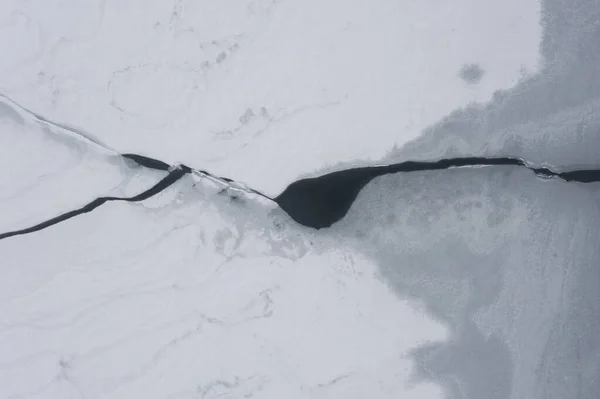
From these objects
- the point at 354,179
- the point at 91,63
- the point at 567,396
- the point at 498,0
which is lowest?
the point at 567,396

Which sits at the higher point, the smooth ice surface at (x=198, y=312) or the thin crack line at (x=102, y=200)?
the thin crack line at (x=102, y=200)

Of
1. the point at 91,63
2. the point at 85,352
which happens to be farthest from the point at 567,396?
the point at 91,63

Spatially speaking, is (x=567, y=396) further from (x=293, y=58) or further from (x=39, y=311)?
(x=39, y=311)

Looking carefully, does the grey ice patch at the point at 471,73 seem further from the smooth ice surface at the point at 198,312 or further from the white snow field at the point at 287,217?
the smooth ice surface at the point at 198,312

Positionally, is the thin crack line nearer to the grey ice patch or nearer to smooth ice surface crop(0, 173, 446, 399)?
smooth ice surface crop(0, 173, 446, 399)

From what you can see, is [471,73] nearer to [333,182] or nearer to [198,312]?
[333,182]

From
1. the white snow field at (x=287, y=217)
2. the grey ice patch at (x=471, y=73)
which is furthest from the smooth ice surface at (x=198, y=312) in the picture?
the grey ice patch at (x=471, y=73)

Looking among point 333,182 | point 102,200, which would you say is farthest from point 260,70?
point 102,200

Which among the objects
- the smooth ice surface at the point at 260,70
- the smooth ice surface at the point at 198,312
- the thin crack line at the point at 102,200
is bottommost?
the smooth ice surface at the point at 198,312

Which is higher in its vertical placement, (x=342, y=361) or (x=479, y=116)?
(x=479, y=116)
